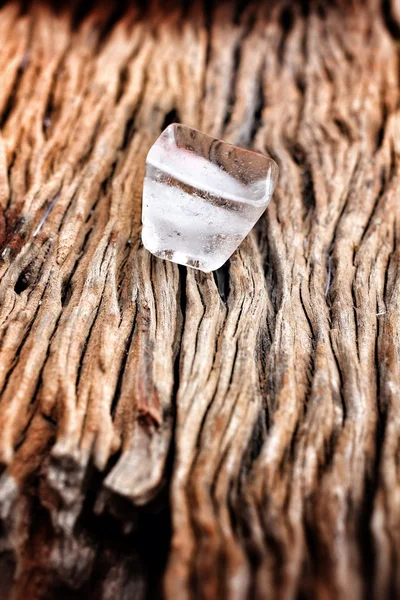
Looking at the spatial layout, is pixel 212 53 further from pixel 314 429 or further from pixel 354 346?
pixel 314 429

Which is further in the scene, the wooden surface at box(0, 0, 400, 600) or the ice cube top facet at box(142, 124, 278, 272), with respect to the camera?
the ice cube top facet at box(142, 124, 278, 272)

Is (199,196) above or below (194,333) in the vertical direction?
above

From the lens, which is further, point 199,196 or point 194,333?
point 199,196

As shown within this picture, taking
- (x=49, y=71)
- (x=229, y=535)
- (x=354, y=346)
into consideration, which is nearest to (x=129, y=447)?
(x=229, y=535)

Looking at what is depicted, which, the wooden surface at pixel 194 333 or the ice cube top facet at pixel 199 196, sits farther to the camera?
the ice cube top facet at pixel 199 196
